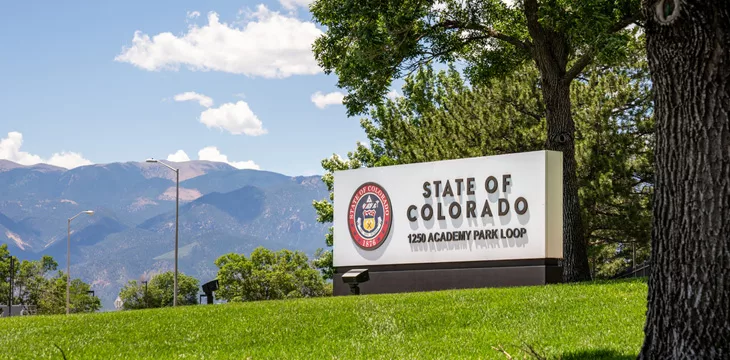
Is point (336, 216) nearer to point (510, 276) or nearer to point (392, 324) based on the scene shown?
point (510, 276)

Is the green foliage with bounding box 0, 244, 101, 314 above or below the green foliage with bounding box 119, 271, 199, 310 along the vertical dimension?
above

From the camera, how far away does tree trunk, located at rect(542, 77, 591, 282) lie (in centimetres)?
2308

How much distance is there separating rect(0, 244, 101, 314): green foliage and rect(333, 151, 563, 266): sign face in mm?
76898

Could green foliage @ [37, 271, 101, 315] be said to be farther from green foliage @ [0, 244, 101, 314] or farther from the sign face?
the sign face

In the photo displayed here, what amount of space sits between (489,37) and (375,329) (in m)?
15.3

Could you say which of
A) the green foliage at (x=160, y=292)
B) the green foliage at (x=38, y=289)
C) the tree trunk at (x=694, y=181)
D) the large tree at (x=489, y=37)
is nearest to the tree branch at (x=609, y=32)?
the large tree at (x=489, y=37)

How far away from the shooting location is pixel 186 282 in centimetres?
15338

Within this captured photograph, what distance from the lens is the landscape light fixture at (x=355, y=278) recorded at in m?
24.7

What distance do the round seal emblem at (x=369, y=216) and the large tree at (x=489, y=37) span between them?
268 centimetres

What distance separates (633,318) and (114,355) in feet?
26.3

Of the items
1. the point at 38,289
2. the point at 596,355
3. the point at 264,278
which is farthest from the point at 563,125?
the point at 38,289

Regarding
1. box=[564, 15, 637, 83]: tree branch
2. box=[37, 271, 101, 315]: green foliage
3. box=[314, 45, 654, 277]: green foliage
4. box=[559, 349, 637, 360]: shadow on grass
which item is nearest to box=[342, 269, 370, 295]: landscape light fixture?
box=[564, 15, 637, 83]: tree branch

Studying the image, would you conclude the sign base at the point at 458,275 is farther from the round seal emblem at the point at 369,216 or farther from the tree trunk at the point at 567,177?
the round seal emblem at the point at 369,216

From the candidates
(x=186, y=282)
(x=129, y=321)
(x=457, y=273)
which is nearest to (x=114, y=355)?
(x=129, y=321)
